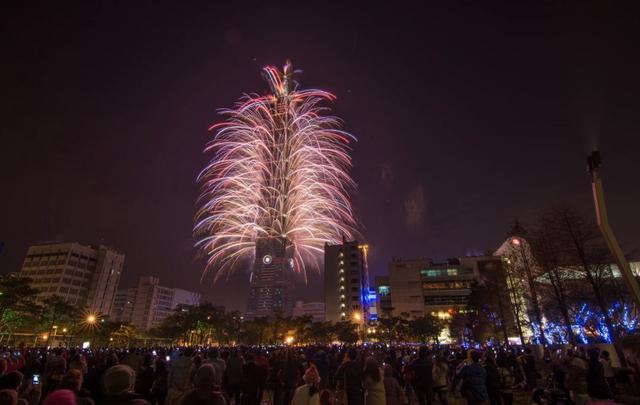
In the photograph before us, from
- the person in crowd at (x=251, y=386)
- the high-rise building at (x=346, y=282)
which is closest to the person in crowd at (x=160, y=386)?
the person in crowd at (x=251, y=386)

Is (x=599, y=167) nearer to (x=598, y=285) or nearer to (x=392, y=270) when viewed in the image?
(x=598, y=285)

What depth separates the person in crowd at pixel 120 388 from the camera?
3.90 m

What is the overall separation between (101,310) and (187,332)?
88.6 metres

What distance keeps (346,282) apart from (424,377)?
13696cm

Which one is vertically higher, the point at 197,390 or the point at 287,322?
the point at 287,322

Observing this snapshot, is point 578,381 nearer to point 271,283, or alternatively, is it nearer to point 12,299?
point 12,299

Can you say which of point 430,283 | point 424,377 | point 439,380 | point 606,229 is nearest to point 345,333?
point 430,283

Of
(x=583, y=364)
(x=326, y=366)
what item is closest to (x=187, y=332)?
(x=326, y=366)

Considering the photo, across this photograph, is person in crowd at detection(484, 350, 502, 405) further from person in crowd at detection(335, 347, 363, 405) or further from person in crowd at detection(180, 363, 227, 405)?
person in crowd at detection(180, 363, 227, 405)

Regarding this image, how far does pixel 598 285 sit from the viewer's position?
28.0 metres

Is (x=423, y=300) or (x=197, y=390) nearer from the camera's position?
(x=197, y=390)

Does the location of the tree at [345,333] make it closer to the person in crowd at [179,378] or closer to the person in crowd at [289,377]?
the person in crowd at [289,377]

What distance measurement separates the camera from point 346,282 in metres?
146

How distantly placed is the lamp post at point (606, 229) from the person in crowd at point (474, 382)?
12.3ft
